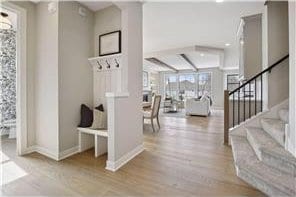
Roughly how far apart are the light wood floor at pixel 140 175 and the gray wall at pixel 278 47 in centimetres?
134

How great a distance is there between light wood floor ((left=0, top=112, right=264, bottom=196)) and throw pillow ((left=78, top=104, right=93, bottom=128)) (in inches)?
19.0

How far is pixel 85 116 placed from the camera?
303 centimetres

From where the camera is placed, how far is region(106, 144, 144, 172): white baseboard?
235 centimetres

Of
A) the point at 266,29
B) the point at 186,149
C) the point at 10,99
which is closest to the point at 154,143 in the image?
the point at 186,149

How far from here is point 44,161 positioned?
8.59ft

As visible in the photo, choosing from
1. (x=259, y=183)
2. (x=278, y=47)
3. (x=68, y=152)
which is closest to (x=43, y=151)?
(x=68, y=152)

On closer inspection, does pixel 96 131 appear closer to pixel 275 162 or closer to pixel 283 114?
pixel 275 162

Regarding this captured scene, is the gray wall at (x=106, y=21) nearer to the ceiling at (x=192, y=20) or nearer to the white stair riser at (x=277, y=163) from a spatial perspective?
the ceiling at (x=192, y=20)

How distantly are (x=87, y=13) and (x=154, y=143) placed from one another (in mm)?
2728

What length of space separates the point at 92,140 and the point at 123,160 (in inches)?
38.4

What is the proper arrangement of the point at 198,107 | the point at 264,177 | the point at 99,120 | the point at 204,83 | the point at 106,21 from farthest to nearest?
1. the point at 204,83
2. the point at 198,107
3. the point at 106,21
4. the point at 99,120
5. the point at 264,177

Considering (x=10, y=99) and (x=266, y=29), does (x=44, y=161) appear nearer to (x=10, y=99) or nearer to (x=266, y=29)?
(x=10, y=99)

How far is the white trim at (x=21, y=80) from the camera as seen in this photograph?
9.15 ft

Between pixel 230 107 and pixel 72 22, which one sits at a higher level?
pixel 72 22
